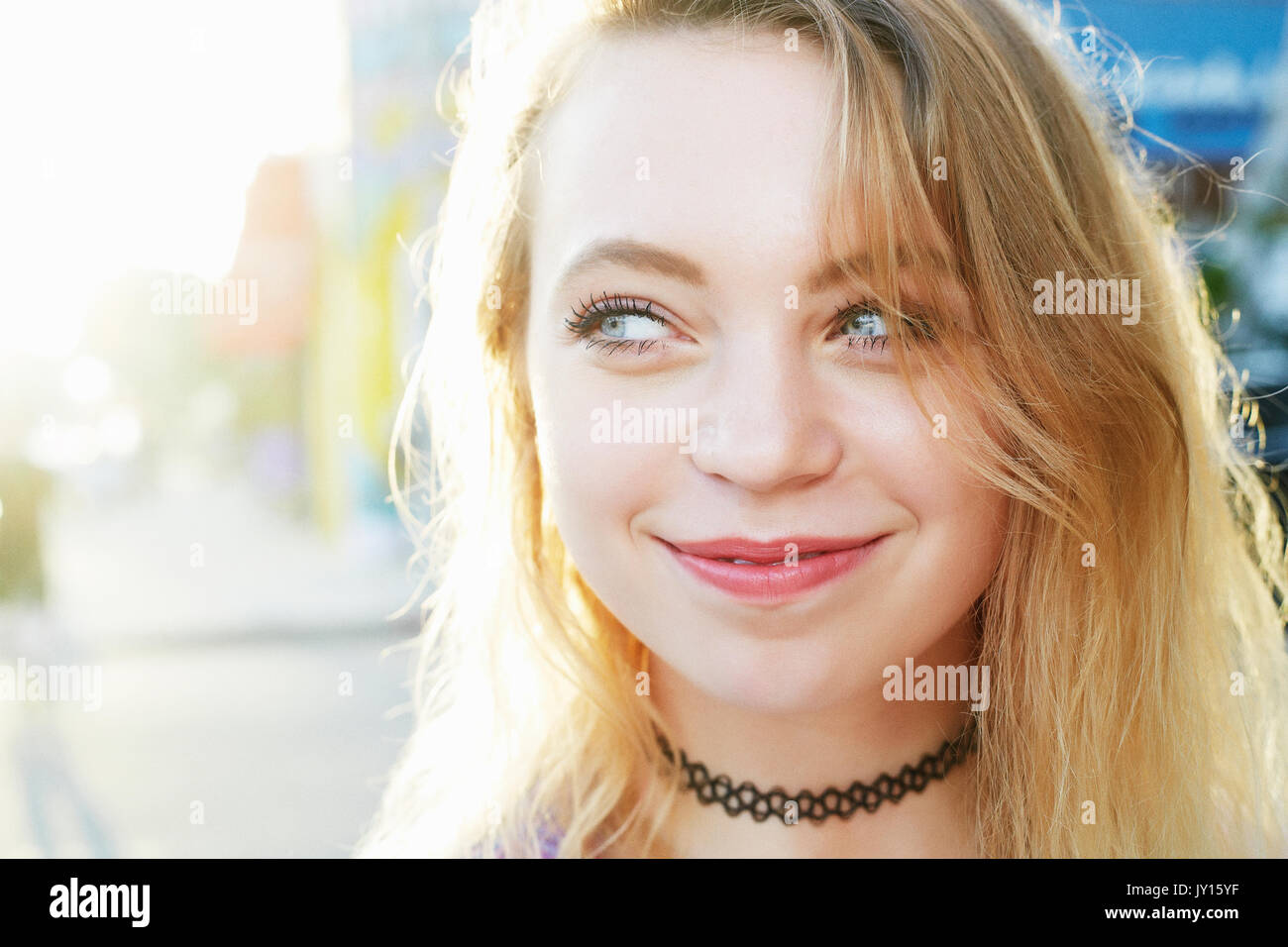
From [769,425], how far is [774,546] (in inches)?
5.9

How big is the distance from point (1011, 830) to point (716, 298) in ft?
2.50

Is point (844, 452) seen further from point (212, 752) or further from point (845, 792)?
point (212, 752)

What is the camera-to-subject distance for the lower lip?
3.61ft

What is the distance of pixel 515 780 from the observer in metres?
1.49

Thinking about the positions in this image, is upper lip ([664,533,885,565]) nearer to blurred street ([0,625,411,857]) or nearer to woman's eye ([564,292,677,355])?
woman's eye ([564,292,677,355])

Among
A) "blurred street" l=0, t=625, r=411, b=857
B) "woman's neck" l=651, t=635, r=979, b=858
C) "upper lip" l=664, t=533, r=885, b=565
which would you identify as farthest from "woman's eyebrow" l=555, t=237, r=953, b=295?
"blurred street" l=0, t=625, r=411, b=857

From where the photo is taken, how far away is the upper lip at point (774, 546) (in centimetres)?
108

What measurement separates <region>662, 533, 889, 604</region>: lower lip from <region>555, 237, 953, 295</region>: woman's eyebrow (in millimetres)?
287

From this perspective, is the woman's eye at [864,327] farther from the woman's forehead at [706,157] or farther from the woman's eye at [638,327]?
the woman's eye at [638,327]

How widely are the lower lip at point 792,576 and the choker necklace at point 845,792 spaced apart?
1.05 ft

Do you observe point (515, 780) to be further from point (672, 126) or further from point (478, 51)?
point (478, 51)

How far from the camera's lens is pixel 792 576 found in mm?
1104

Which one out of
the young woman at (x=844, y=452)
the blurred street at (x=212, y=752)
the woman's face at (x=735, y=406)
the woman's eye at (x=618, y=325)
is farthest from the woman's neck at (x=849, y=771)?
the blurred street at (x=212, y=752)
